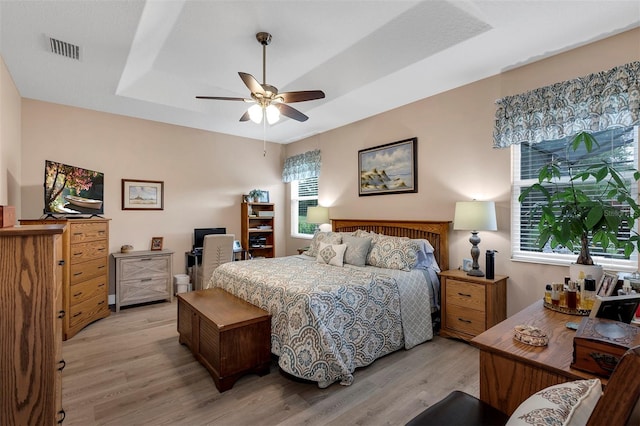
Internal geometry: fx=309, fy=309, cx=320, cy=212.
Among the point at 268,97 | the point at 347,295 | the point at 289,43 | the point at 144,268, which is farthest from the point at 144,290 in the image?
the point at 289,43

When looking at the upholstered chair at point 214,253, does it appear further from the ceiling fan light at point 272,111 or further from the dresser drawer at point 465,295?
the dresser drawer at point 465,295

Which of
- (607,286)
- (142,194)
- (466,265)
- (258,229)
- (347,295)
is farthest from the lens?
(258,229)

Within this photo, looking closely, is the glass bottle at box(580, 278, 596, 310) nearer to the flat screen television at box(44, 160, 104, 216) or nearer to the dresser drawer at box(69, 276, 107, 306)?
the dresser drawer at box(69, 276, 107, 306)

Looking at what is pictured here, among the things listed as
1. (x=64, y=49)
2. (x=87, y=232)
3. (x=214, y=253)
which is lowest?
(x=214, y=253)

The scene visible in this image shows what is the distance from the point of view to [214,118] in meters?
4.62

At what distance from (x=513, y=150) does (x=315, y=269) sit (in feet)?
7.68

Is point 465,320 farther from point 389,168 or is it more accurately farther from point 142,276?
point 142,276

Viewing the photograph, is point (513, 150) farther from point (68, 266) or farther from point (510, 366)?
point (68, 266)

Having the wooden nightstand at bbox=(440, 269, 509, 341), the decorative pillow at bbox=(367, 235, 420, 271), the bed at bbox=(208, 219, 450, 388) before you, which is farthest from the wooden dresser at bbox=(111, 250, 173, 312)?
the wooden nightstand at bbox=(440, 269, 509, 341)

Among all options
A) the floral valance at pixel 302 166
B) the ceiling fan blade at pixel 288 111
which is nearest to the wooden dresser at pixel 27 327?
the ceiling fan blade at pixel 288 111

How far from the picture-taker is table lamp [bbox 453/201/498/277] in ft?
9.76

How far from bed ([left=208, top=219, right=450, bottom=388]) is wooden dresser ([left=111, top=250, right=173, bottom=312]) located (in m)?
1.46

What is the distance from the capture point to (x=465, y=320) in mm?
3023

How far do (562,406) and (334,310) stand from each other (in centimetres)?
175
